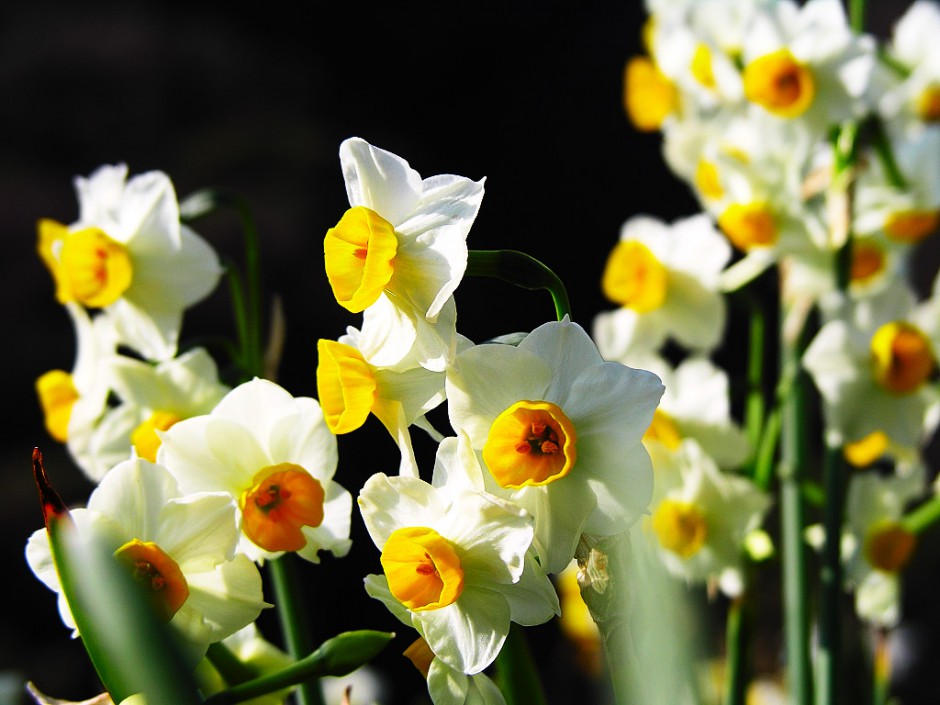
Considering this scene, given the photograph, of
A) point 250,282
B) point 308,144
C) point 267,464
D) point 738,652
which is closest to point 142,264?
point 250,282

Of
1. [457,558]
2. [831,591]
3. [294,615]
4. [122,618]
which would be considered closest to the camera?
[122,618]

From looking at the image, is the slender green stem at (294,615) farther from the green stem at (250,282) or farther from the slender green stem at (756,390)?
the slender green stem at (756,390)

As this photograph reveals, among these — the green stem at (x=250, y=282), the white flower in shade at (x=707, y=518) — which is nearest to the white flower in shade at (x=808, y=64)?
the white flower in shade at (x=707, y=518)

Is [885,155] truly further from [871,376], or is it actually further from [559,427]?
[559,427]

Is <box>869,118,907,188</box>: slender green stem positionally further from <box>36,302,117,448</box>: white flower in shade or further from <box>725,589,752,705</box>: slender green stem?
<box>36,302,117,448</box>: white flower in shade

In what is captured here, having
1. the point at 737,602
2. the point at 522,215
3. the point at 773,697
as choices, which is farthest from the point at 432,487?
the point at 522,215

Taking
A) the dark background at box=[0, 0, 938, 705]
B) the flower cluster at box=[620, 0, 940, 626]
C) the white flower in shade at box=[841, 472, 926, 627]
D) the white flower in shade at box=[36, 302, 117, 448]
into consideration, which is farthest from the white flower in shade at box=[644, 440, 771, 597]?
the dark background at box=[0, 0, 938, 705]
